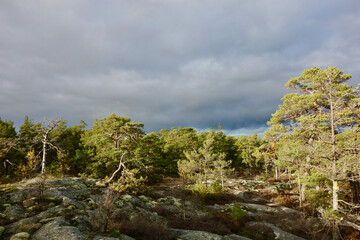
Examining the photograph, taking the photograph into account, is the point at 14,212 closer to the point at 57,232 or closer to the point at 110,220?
the point at 57,232

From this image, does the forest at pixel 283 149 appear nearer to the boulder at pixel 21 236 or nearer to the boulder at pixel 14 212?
the boulder at pixel 14 212

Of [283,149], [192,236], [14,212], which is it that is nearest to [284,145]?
[283,149]

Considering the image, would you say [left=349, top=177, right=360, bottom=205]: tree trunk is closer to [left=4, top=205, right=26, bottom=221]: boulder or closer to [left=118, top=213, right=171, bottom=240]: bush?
[left=118, top=213, right=171, bottom=240]: bush

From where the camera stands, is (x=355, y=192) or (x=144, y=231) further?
(x=355, y=192)

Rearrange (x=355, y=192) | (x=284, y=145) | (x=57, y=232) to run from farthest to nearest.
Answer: (x=284, y=145), (x=355, y=192), (x=57, y=232)

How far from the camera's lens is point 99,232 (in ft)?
24.4

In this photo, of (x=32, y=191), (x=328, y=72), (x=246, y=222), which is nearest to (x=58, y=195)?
(x=32, y=191)

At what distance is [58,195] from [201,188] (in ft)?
46.9

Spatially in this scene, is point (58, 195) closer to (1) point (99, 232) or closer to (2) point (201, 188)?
(1) point (99, 232)

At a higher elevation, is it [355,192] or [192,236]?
[355,192]

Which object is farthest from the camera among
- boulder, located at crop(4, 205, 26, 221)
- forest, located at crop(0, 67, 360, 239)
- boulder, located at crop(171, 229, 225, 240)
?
forest, located at crop(0, 67, 360, 239)

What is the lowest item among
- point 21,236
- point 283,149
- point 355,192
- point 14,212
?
point 355,192

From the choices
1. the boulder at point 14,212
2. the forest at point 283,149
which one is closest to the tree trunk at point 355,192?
the forest at point 283,149

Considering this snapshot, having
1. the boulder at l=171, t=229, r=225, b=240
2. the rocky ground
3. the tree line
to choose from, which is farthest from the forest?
the boulder at l=171, t=229, r=225, b=240
